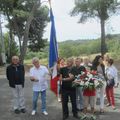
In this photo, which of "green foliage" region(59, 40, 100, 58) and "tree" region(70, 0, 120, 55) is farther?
"green foliage" region(59, 40, 100, 58)

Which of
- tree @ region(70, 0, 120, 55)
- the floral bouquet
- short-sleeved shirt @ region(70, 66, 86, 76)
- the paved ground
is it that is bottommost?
the paved ground

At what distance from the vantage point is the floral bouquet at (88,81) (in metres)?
12.4

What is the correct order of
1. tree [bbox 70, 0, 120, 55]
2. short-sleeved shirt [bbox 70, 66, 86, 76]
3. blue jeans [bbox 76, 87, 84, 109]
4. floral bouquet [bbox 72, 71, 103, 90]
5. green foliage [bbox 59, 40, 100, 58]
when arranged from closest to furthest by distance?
floral bouquet [bbox 72, 71, 103, 90]
short-sleeved shirt [bbox 70, 66, 86, 76]
blue jeans [bbox 76, 87, 84, 109]
tree [bbox 70, 0, 120, 55]
green foliage [bbox 59, 40, 100, 58]

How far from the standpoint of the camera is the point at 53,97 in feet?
55.6

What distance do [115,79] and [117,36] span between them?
1251 inches

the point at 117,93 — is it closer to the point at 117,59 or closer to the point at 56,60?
the point at 56,60

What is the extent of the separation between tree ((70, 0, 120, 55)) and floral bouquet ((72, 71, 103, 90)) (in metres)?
27.7

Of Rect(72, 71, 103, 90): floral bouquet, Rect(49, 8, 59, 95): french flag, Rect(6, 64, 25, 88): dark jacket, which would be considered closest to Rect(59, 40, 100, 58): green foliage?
Rect(49, 8, 59, 95): french flag

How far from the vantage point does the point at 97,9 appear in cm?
4041

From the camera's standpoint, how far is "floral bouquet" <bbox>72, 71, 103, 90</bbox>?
489 inches

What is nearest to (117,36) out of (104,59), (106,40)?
(106,40)

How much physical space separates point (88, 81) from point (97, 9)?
28.5m

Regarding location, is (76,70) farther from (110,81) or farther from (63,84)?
(110,81)

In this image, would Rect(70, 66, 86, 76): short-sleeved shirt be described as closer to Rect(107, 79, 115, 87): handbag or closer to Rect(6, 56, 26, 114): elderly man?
Rect(6, 56, 26, 114): elderly man
